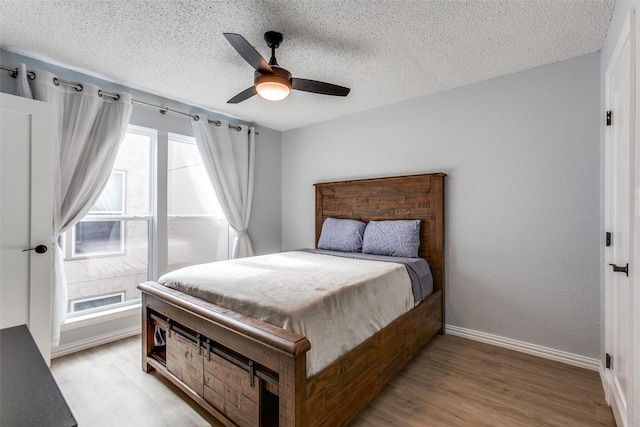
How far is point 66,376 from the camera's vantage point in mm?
2242

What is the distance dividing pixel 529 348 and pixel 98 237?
404 cm

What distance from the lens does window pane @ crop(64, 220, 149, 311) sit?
9.11 ft

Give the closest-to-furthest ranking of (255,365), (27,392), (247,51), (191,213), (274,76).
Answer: (27,392), (255,365), (247,51), (274,76), (191,213)

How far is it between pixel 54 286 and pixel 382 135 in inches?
134

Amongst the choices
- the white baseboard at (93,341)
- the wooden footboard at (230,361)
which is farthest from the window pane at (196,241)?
the wooden footboard at (230,361)

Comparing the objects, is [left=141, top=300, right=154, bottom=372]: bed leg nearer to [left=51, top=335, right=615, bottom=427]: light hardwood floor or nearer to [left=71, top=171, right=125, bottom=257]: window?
[left=51, top=335, right=615, bottom=427]: light hardwood floor

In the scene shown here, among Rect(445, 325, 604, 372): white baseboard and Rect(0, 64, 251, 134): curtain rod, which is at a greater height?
Result: Rect(0, 64, 251, 134): curtain rod

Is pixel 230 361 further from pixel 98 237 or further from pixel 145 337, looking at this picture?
pixel 98 237

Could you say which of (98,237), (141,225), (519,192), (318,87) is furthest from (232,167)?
(519,192)

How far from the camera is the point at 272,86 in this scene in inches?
79.7

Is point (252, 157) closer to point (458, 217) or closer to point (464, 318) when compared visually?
point (458, 217)

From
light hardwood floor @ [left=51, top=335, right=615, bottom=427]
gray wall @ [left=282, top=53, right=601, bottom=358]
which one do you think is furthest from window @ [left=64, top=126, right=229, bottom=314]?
gray wall @ [left=282, top=53, right=601, bottom=358]

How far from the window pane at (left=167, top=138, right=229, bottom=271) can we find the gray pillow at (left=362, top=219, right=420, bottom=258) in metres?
1.94

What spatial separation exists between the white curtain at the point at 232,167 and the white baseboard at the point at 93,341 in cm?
133
